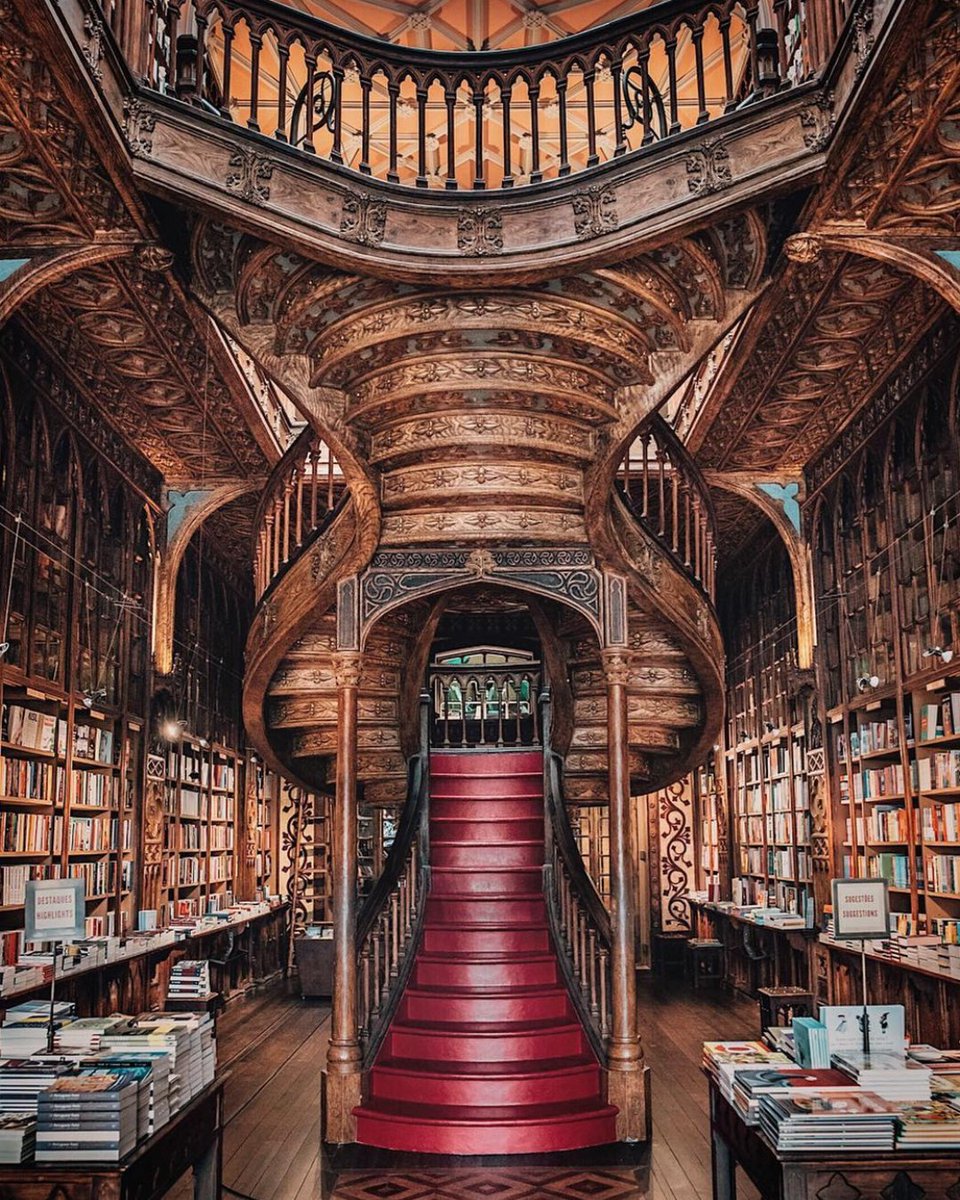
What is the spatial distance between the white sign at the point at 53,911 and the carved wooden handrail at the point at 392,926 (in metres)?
2.42

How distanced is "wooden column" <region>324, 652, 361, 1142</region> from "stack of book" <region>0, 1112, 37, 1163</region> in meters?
2.74

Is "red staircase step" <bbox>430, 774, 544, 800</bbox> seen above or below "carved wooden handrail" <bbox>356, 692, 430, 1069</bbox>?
above

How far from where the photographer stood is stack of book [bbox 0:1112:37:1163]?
2869 millimetres

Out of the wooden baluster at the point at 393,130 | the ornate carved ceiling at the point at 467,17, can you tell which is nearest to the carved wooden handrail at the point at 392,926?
the wooden baluster at the point at 393,130

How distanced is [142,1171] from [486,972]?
3689 mm

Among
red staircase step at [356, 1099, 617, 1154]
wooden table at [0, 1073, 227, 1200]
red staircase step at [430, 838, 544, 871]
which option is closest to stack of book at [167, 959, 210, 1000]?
red staircase step at [430, 838, 544, 871]

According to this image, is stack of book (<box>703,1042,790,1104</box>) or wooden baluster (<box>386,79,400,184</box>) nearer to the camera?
stack of book (<box>703,1042,790,1104</box>)

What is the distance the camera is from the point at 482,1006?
6.21m

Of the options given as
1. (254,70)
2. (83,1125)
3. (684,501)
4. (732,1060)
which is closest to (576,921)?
(684,501)

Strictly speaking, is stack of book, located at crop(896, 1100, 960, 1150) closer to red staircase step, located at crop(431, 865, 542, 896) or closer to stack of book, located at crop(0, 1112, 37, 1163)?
stack of book, located at crop(0, 1112, 37, 1163)

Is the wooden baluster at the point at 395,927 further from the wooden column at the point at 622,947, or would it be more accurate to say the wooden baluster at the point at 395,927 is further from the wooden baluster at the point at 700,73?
the wooden baluster at the point at 700,73

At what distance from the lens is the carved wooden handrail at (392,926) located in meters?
5.99

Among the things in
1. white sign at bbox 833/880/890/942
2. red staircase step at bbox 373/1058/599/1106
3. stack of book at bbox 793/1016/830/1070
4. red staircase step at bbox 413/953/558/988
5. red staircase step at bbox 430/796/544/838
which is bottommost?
red staircase step at bbox 373/1058/599/1106

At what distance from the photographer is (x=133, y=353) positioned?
657 cm
